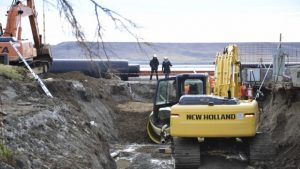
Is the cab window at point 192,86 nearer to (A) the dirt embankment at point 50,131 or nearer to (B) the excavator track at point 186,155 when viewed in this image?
(A) the dirt embankment at point 50,131

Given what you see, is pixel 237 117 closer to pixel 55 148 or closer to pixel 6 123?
pixel 55 148

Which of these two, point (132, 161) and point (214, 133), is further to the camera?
point (132, 161)

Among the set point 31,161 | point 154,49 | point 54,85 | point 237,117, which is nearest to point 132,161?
point 237,117

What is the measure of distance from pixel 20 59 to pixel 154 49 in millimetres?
14692

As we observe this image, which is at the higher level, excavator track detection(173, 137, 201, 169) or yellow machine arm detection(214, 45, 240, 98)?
yellow machine arm detection(214, 45, 240, 98)

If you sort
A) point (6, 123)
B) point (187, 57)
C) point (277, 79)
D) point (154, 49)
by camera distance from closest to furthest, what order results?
1. point (154, 49)
2. point (6, 123)
3. point (277, 79)
4. point (187, 57)

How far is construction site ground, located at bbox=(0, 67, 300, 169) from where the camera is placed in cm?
817

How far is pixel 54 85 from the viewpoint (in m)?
18.8

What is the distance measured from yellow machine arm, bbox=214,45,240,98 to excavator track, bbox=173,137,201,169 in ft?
13.3

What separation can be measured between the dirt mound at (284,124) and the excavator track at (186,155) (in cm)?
158

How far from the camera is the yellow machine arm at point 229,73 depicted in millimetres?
15322

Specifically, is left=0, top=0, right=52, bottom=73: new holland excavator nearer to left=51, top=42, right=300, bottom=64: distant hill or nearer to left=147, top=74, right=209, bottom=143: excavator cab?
left=51, top=42, right=300, bottom=64: distant hill

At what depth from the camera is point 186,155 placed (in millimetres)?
11320

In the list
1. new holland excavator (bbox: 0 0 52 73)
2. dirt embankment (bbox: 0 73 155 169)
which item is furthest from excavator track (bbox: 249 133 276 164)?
new holland excavator (bbox: 0 0 52 73)
